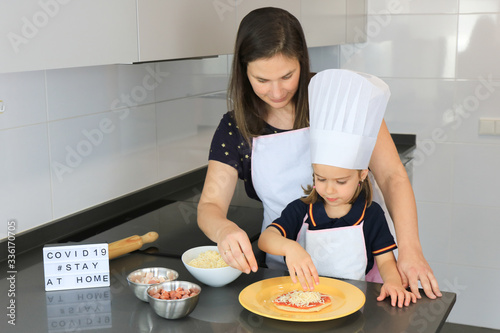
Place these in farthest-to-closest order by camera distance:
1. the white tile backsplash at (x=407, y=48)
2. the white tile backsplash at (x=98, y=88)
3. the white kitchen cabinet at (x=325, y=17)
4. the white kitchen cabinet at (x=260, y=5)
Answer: the white tile backsplash at (x=407, y=48) → the white kitchen cabinet at (x=325, y=17) → the white kitchen cabinet at (x=260, y=5) → the white tile backsplash at (x=98, y=88)

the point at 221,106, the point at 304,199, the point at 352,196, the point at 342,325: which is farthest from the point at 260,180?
the point at 221,106

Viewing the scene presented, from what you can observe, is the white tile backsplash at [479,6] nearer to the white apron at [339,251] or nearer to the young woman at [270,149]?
the young woman at [270,149]

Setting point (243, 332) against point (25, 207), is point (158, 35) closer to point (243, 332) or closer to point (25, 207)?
point (25, 207)

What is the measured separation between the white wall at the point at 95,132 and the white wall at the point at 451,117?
101 cm

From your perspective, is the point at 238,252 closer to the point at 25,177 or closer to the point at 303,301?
the point at 303,301

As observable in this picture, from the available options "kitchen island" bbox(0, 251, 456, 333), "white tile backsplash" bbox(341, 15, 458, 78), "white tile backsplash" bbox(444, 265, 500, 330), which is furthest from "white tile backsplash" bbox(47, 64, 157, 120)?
"white tile backsplash" bbox(444, 265, 500, 330)

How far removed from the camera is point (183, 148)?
222 cm

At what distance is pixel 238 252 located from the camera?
→ 1276 mm

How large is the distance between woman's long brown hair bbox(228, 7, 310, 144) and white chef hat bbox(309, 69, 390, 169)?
0.13 metres

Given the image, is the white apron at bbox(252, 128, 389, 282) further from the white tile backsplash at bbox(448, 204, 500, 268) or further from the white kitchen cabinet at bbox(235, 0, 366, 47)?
the white tile backsplash at bbox(448, 204, 500, 268)

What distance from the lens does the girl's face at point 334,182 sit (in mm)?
1354

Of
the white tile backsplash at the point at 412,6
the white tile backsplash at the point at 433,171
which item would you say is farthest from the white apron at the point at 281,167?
the white tile backsplash at the point at 412,6

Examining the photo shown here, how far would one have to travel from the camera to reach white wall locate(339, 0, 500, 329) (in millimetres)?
2785

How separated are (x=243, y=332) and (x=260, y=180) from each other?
601 millimetres
